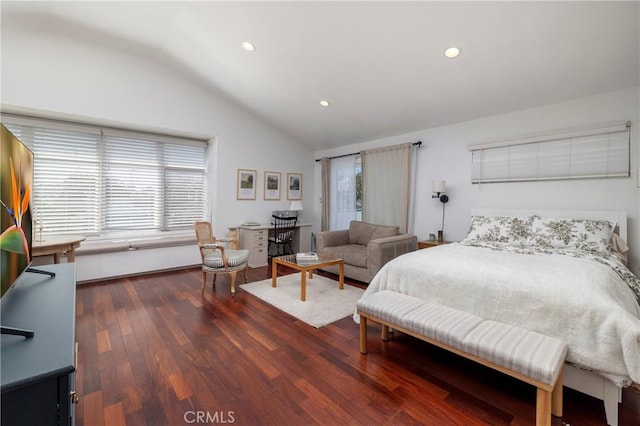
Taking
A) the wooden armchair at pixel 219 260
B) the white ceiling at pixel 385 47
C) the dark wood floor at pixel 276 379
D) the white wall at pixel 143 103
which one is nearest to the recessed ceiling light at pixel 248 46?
the white ceiling at pixel 385 47

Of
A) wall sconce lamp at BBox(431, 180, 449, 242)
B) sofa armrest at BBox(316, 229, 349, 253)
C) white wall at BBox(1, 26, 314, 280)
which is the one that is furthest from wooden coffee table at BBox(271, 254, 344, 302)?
white wall at BBox(1, 26, 314, 280)

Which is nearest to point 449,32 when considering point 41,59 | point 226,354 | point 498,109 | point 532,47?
point 532,47

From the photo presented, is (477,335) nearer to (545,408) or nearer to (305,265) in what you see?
(545,408)

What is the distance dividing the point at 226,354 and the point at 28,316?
4.46 ft

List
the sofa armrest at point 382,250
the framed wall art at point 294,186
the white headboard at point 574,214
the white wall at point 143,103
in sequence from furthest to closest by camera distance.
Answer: the framed wall art at point 294,186, the sofa armrest at point 382,250, the white wall at point 143,103, the white headboard at point 574,214

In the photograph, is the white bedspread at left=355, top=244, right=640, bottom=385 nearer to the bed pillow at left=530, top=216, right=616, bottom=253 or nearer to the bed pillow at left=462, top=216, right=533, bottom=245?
the bed pillow at left=530, top=216, right=616, bottom=253

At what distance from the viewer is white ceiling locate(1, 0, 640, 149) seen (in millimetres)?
2469

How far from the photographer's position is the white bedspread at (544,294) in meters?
1.54

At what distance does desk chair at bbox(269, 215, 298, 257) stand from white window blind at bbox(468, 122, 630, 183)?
128 inches

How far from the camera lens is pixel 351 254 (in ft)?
13.8

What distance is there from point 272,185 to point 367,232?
7.37 ft

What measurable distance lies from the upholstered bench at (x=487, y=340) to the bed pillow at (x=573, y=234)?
1.75m

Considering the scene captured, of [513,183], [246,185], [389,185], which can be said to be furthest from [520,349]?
[246,185]

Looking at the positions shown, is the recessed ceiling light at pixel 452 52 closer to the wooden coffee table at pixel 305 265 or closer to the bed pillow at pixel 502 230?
the bed pillow at pixel 502 230
